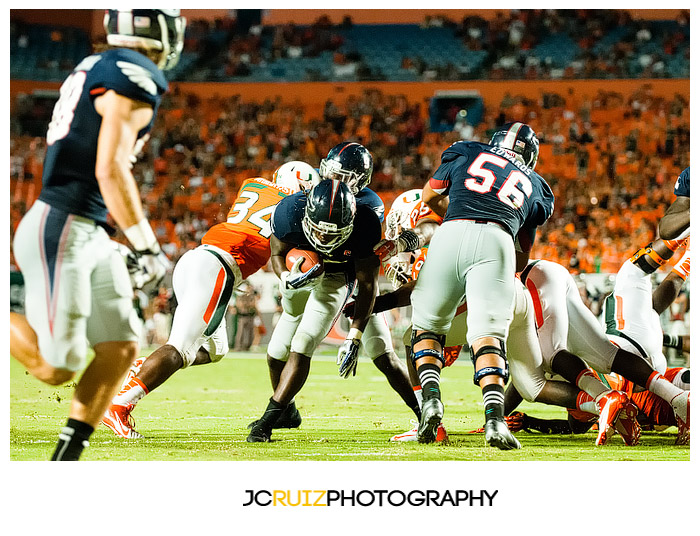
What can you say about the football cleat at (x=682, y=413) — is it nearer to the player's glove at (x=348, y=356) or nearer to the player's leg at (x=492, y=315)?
the player's leg at (x=492, y=315)

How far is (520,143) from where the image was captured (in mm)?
4156

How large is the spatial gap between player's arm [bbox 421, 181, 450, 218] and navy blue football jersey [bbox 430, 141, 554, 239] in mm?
45

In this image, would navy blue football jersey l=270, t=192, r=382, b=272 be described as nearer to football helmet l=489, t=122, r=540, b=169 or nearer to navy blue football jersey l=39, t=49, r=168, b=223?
football helmet l=489, t=122, r=540, b=169

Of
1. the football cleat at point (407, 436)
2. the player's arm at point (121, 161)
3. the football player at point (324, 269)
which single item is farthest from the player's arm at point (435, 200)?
the player's arm at point (121, 161)

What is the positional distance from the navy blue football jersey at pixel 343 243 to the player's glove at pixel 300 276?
11 centimetres

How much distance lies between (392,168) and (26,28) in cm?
692

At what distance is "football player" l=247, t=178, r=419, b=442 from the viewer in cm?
379

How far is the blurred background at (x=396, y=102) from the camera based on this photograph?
12.0 metres

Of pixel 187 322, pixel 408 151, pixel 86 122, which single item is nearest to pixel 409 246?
pixel 187 322

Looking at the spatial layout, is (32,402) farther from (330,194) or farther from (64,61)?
(64,61)

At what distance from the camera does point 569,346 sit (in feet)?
13.9

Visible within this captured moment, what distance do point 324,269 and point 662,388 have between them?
5.70 ft

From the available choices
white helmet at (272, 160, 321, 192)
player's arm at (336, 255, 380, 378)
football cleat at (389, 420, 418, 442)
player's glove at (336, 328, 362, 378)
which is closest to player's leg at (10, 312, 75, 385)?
player's glove at (336, 328, 362, 378)
